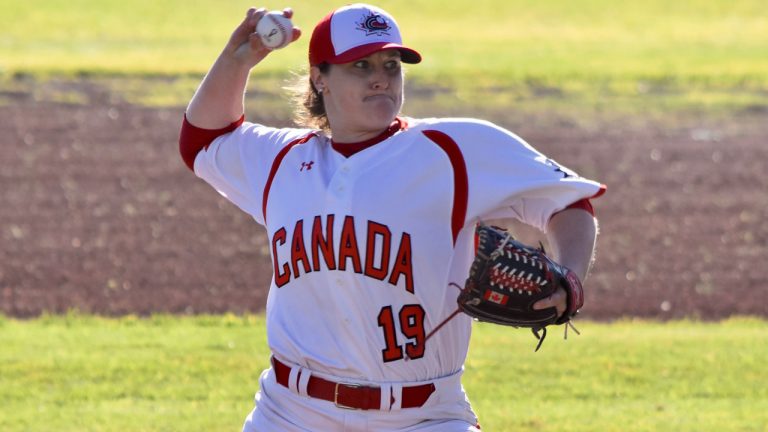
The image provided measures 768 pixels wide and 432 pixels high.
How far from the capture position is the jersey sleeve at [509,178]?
13.6 ft

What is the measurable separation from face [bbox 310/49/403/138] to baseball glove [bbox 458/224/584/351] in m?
0.54

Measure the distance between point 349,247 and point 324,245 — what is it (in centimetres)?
9

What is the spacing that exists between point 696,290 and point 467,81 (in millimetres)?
14352

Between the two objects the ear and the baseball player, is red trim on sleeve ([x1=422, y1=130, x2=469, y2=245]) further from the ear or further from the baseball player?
the ear

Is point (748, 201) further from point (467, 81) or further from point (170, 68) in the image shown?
point (170, 68)

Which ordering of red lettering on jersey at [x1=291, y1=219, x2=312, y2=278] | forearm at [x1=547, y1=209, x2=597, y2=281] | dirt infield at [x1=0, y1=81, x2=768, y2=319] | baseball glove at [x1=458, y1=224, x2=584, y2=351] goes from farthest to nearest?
dirt infield at [x1=0, y1=81, x2=768, y2=319], red lettering on jersey at [x1=291, y1=219, x2=312, y2=278], forearm at [x1=547, y1=209, x2=597, y2=281], baseball glove at [x1=458, y1=224, x2=584, y2=351]

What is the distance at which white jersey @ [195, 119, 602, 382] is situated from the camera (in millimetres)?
4172

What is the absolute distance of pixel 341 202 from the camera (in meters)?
4.27

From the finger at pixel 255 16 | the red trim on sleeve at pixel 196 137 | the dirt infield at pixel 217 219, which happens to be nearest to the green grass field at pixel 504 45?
the dirt infield at pixel 217 219

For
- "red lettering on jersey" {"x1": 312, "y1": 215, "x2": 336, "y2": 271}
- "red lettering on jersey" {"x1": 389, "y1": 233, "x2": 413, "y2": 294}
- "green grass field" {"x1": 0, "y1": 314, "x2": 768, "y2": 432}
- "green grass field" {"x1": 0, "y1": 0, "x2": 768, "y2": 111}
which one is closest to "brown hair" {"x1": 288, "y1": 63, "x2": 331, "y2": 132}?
"red lettering on jersey" {"x1": 312, "y1": 215, "x2": 336, "y2": 271}

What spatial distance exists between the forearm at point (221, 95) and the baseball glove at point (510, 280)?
1.15 meters

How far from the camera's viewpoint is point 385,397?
13.8 feet

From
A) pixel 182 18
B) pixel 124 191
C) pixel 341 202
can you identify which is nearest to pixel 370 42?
pixel 341 202

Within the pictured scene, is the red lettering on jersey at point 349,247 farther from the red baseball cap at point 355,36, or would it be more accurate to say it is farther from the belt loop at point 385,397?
the red baseball cap at point 355,36
